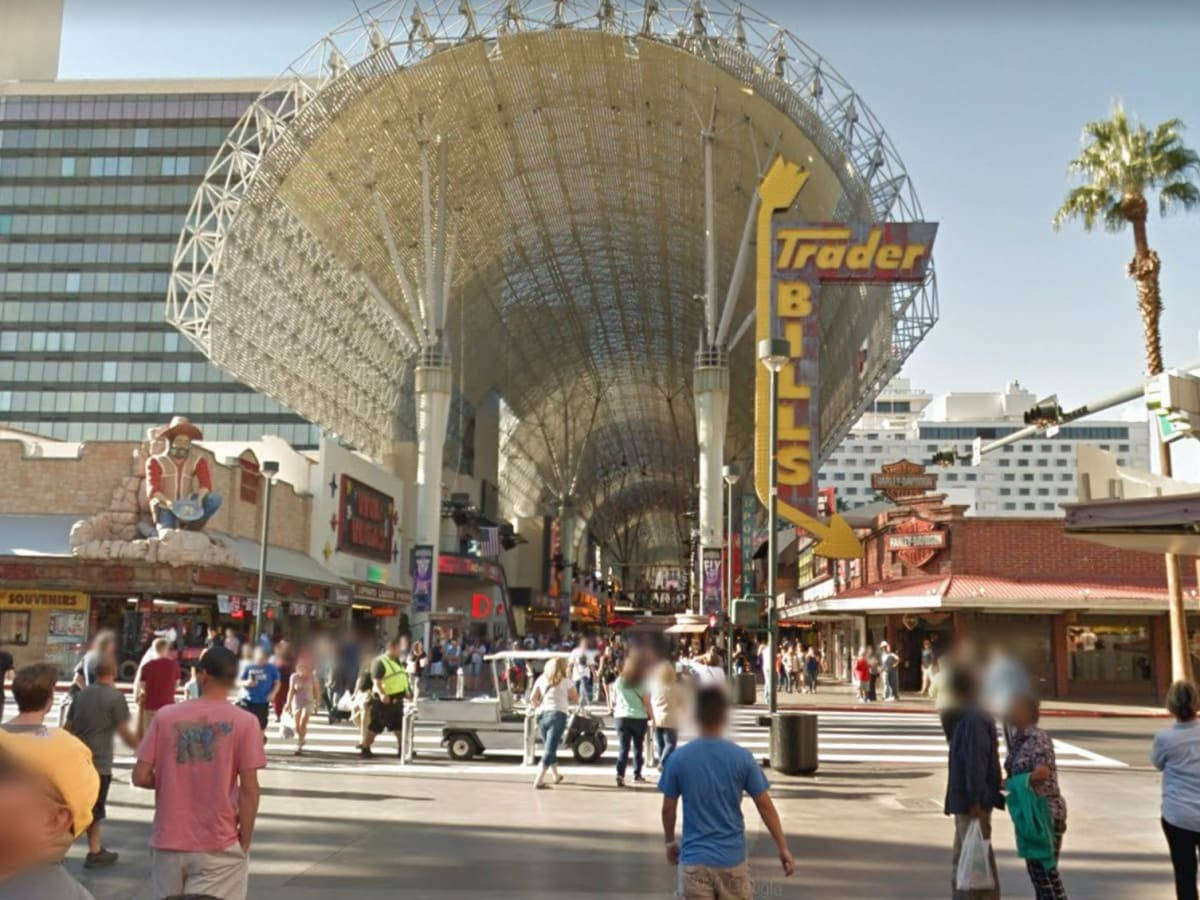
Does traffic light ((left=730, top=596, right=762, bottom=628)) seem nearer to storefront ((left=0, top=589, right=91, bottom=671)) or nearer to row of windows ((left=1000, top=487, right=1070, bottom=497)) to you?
storefront ((left=0, top=589, right=91, bottom=671))

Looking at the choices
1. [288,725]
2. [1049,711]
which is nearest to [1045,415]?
[288,725]

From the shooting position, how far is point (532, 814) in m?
11.9

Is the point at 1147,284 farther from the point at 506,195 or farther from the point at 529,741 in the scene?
the point at 506,195

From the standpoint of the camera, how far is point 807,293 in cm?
2945

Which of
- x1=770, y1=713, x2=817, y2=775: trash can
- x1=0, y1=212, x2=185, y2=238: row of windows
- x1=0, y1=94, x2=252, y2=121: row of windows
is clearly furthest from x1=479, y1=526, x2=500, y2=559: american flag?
x1=770, y1=713, x2=817, y2=775: trash can

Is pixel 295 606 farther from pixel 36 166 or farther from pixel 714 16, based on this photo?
pixel 36 166

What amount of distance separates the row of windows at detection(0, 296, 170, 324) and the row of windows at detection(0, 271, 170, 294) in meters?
0.78

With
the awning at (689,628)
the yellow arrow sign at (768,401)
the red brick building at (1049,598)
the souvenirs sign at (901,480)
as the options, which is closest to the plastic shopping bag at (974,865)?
the yellow arrow sign at (768,401)

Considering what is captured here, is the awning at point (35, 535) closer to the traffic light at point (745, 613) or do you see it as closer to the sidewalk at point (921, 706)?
the sidewalk at point (921, 706)

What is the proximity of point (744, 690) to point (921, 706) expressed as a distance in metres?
4.59

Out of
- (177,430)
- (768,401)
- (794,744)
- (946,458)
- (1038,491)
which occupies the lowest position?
(794,744)

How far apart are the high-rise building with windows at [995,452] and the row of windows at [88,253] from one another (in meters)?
107

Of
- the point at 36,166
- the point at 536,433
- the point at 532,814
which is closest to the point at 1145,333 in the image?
the point at 532,814

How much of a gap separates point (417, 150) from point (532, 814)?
4116 centimetres
